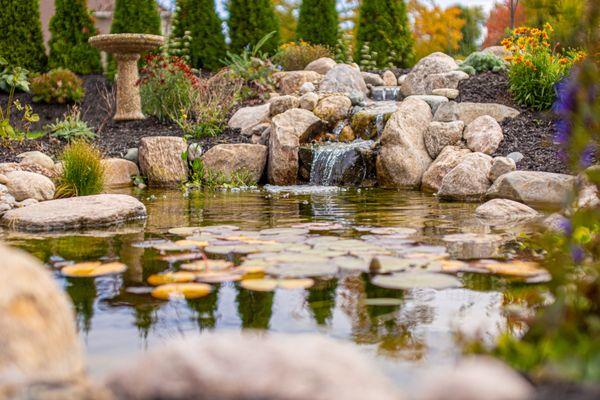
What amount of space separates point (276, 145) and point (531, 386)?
7485 millimetres

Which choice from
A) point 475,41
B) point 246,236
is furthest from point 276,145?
point 475,41

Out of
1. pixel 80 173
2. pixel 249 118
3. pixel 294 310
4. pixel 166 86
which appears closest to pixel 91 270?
pixel 294 310

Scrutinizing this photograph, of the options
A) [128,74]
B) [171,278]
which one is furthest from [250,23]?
[171,278]

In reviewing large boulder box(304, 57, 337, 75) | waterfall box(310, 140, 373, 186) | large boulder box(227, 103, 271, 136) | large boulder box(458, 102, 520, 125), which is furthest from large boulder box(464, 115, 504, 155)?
large boulder box(304, 57, 337, 75)

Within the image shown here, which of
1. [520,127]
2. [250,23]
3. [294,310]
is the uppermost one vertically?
[250,23]

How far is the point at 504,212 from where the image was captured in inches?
215

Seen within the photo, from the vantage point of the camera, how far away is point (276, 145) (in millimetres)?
8984

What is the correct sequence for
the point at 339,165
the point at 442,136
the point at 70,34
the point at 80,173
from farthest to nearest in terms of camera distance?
the point at 70,34 → the point at 339,165 → the point at 442,136 → the point at 80,173

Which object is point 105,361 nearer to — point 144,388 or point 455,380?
point 144,388

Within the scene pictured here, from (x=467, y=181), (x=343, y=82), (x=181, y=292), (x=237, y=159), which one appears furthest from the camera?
(x=343, y=82)

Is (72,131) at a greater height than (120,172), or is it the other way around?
(72,131)

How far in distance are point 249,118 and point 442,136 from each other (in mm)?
3470

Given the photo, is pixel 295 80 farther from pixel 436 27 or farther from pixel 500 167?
pixel 436 27

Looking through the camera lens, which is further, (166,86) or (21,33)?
(21,33)
